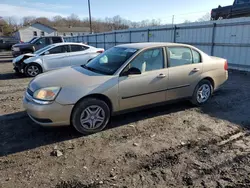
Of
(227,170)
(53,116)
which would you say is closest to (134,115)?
(53,116)

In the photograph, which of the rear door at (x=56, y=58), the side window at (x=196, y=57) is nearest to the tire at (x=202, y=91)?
the side window at (x=196, y=57)

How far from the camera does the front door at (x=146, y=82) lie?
3.96 m

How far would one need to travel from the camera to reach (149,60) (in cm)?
425

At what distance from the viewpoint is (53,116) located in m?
3.43

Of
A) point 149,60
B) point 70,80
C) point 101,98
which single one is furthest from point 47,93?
point 149,60

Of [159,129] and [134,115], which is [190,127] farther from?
[134,115]

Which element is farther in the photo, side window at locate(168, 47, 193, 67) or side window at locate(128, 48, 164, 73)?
side window at locate(168, 47, 193, 67)

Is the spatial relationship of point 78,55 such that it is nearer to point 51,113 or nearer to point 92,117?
point 92,117

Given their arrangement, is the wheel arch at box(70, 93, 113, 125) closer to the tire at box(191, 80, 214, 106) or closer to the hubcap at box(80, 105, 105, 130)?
the hubcap at box(80, 105, 105, 130)

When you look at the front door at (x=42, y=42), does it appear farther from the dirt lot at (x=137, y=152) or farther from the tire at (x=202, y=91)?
the tire at (x=202, y=91)

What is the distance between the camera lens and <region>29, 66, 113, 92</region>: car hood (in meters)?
3.60

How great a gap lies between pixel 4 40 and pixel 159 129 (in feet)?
95.1

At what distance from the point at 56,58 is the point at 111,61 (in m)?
5.72

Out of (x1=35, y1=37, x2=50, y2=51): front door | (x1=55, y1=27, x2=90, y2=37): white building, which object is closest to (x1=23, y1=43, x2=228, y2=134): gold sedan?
(x1=35, y1=37, x2=50, y2=51): front door
